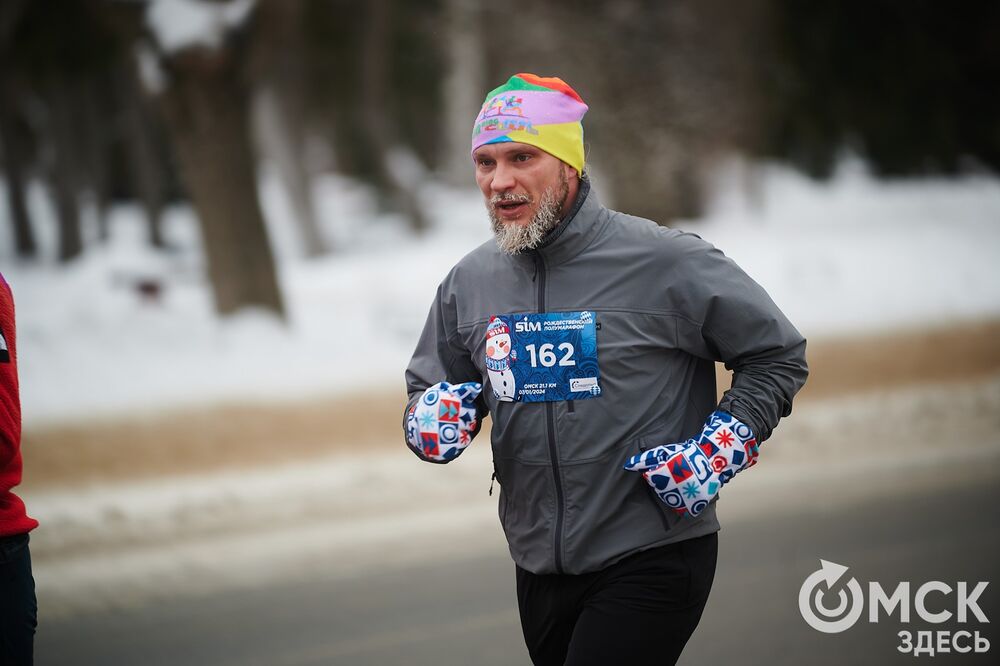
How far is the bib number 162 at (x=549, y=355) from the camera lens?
2.96m

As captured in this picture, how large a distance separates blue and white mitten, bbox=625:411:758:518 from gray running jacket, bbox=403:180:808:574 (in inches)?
2.3

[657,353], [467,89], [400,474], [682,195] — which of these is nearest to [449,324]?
[657,353]

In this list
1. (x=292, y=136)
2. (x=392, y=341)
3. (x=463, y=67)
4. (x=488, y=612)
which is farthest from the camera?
(x=463, y=67)

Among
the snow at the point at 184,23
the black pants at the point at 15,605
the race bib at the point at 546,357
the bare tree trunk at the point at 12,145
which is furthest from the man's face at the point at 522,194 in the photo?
the bare tree trunk at the point at 12,145

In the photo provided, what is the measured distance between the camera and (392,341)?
13.1 meters

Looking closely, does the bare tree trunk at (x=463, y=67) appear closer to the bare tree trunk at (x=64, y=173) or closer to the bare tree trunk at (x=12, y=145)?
the bare tree trunk at (x=12, y=145)

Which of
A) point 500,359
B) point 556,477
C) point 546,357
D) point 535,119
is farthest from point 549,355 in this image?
point 535,119

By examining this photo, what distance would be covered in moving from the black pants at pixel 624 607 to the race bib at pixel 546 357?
47cm

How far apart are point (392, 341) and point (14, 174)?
708 inches

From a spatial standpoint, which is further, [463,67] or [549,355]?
[463,67]

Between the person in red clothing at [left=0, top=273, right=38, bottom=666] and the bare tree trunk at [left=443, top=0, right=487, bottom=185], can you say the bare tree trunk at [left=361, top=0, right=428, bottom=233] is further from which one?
the person in red clothing at [left=0, top=273, right=38, bottom=666]

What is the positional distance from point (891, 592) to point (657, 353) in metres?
3.40

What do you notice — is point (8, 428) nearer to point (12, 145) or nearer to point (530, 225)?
point (530, 225)

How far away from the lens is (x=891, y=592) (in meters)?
5.75
